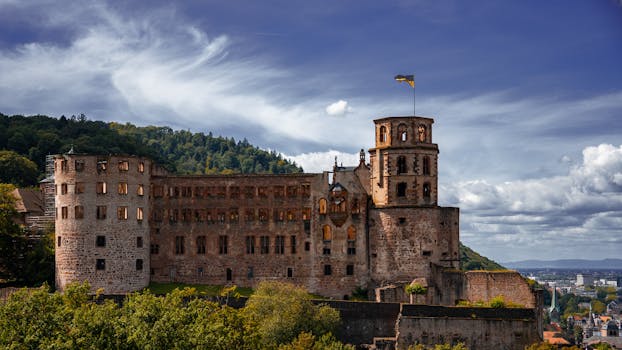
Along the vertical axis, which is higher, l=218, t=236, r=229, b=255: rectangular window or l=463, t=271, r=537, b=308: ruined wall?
l=218, t=236, r=229, b=255: rectangular window

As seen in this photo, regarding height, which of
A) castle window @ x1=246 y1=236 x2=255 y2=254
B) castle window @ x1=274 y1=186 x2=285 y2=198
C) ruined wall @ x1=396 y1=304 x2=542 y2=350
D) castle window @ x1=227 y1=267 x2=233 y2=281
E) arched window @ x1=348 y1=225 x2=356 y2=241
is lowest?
ruined wall @ x1=396 y1=304 x2=542 y2=350

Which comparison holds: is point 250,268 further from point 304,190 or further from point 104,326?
point 104,326

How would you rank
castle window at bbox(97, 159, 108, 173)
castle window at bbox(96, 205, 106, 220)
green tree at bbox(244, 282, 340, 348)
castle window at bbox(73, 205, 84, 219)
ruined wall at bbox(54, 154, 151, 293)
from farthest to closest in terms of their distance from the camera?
castle window at bbox(97, 159, 108, 173), castle window at bbox(96, 205, 106, 220), castle window at bbox(73, 205, 84, 219), ruined wall at bbox(54, 154, 151, 293), green tree at bbox(244, 282, 340, 348)

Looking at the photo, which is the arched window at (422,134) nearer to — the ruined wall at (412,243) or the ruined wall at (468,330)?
the ruined wall at (412,243)

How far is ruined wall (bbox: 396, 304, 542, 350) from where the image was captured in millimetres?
75188

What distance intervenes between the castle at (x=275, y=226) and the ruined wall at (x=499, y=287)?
109 millimetres

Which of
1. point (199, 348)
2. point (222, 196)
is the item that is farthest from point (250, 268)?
point (199, 348)

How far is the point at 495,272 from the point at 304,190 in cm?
2158

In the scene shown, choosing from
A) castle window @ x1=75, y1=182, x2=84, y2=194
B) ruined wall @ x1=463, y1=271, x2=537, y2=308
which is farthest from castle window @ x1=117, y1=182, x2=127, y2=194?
ruined wall @ x1=463, y1=271, x2=537, y2=308

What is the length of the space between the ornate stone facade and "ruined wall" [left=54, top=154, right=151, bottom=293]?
3.9 inches

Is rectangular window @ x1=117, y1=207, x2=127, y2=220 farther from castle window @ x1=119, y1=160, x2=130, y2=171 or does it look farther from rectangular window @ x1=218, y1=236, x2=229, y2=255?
rectangular window @ x1=218, y1=236, x2=229, y2=255

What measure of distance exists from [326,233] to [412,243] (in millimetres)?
9333

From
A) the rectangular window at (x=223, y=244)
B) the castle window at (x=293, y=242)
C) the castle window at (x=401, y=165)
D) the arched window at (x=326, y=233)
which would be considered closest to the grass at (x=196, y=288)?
the rectangular window at (x=223, y=244)

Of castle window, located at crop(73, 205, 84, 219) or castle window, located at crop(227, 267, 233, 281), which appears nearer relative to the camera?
castle window, located at crop(73, 205, 84, 219)
